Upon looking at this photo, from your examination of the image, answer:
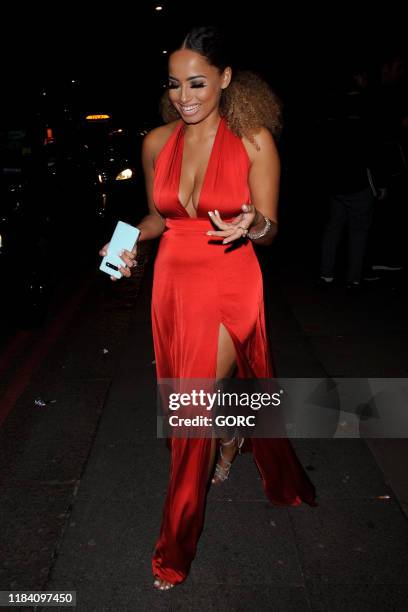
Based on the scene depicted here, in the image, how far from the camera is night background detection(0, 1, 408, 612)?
7.84 feet

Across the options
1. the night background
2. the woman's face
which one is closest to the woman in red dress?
the woman's face

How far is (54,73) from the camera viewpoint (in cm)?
3262

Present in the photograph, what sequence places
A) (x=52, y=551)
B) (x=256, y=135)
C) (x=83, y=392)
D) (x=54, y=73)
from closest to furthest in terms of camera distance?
(x=256, y=135) < (x=52, y=551) < (x=83, y=392) < (x=54, y=73)

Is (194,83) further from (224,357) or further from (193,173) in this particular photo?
(224,357)

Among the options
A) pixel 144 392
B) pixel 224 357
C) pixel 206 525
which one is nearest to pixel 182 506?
pixel 206 525

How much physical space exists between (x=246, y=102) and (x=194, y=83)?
9.3 inches

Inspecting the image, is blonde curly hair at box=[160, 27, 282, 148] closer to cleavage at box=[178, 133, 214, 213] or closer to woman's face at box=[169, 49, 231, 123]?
woman's face at box=[169, 49, 231, 123]

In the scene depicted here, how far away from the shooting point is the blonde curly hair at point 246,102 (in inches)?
87.0

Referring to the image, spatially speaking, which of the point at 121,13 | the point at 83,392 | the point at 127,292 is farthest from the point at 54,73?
the point at 83,392

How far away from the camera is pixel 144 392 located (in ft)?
13.7

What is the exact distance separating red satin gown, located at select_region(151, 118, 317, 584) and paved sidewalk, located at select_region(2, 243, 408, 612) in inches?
8.0

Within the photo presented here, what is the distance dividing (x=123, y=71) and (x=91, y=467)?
64.7 m

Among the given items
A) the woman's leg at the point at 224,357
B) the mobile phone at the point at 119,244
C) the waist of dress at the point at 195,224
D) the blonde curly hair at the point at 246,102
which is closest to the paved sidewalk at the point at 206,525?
the woman's leg at the point at 224,357

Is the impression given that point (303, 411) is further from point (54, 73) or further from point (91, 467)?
point (54, 73)
